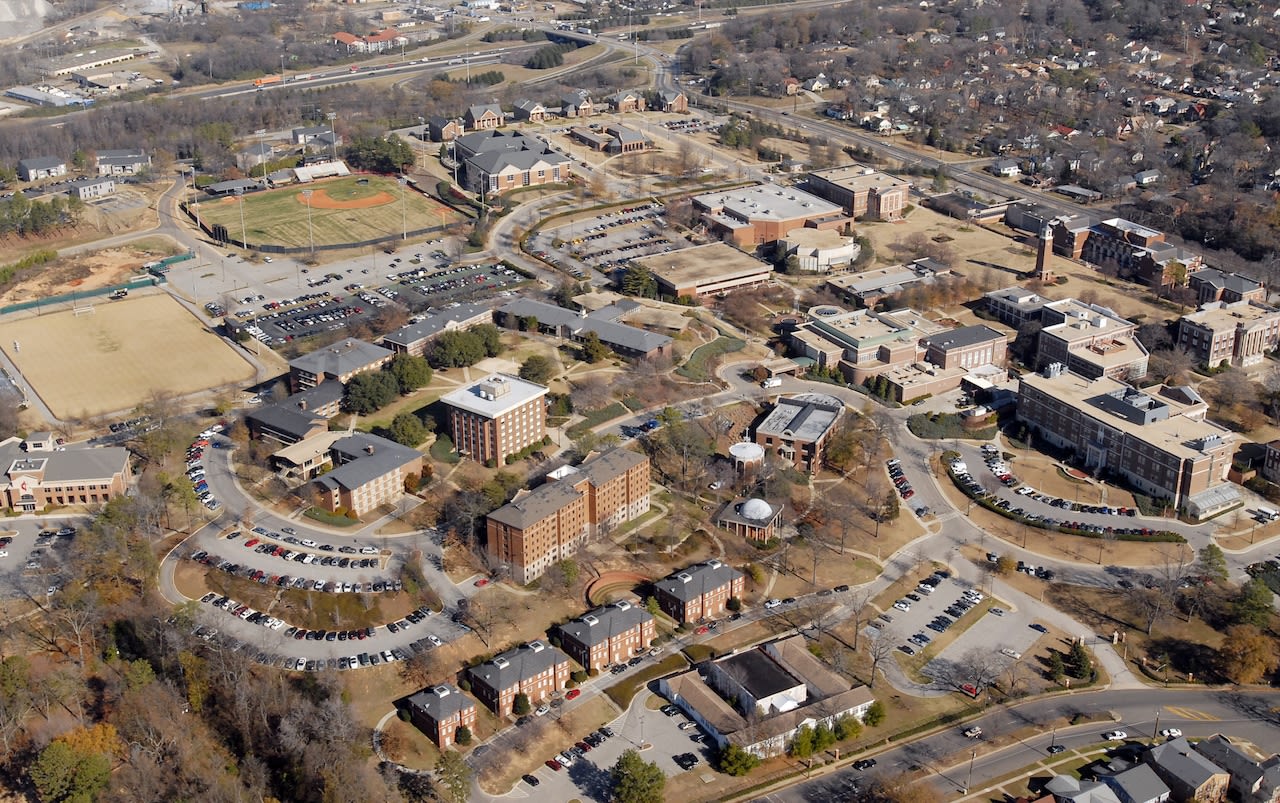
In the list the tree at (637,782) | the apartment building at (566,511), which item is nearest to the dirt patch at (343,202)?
the apartment building at (566,511)

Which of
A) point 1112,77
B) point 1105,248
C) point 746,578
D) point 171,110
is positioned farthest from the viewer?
point 1112,77

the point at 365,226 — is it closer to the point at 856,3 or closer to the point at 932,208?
the point at 932,208

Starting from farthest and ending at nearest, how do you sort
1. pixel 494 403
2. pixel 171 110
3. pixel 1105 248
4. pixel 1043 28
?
pixel 1043 28, pixel 171 110, pixel 1105 248, pixel 494 403

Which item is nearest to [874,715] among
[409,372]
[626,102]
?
[409,372]

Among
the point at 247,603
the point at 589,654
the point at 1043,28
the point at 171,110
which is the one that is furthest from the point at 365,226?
the point at 1043,28

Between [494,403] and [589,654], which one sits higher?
[494,403]

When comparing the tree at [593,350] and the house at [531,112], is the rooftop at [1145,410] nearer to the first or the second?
the tree at [593,350]

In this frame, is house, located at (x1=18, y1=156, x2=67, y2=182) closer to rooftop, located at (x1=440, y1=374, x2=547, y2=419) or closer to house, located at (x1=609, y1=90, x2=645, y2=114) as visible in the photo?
house, located at (x1=609, y1=90, x2=645, y2=114)
